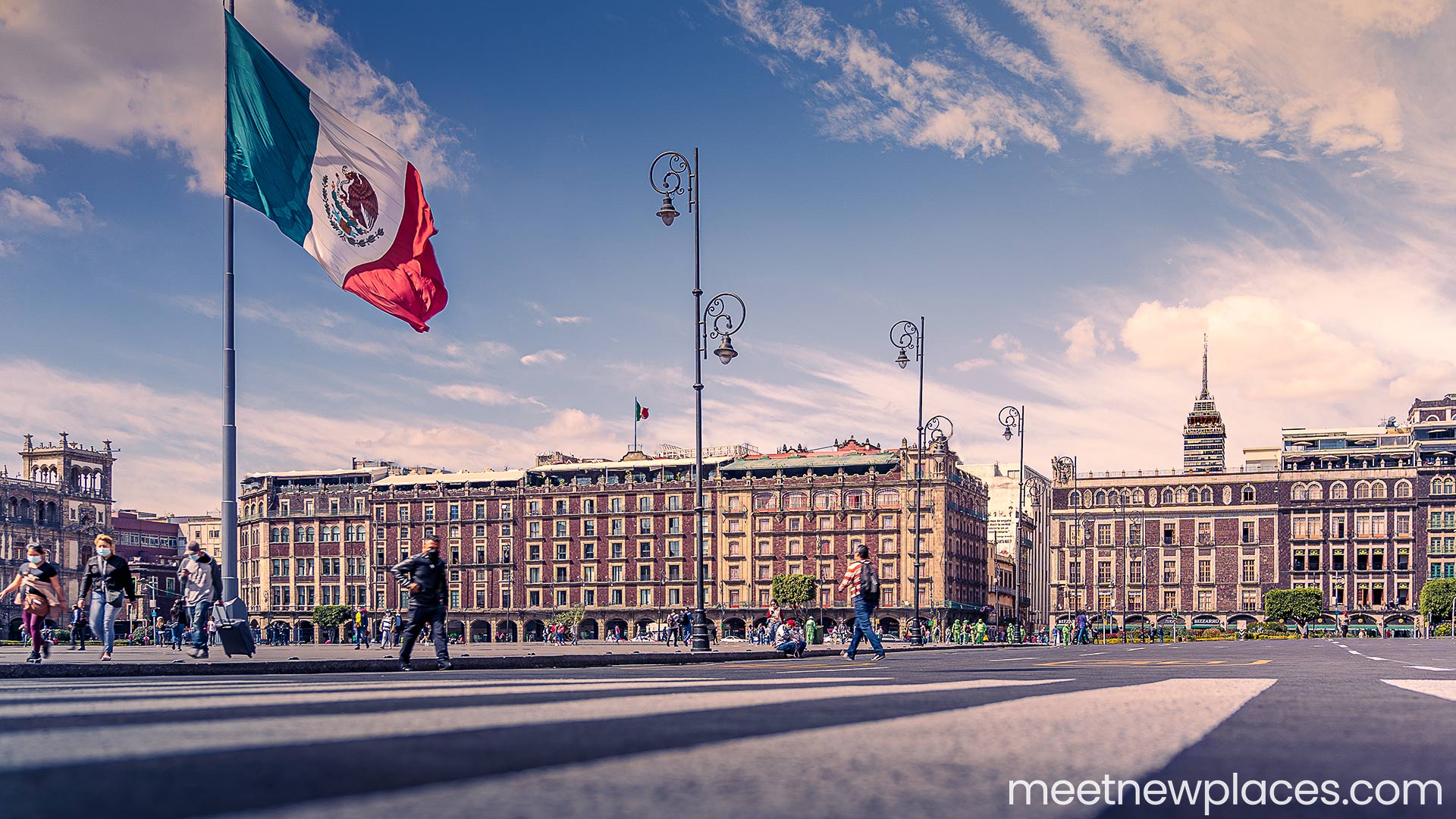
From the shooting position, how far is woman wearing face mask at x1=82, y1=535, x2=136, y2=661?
1418 cm

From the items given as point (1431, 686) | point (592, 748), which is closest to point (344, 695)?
point (592, 748)

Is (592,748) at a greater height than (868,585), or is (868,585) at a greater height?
(592,748)

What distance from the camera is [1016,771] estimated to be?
2.87 metres

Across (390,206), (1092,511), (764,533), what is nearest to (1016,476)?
(1092,511)

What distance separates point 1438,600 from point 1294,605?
403 inches

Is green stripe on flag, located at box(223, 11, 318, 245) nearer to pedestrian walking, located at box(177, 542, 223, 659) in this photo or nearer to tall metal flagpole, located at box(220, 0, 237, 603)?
tall metal flagpole, located at box(220, 0, 237, 603)

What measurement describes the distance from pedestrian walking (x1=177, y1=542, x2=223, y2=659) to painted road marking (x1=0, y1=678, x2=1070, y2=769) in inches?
450

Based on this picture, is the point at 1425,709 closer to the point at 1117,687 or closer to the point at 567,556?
the point at 1117,687

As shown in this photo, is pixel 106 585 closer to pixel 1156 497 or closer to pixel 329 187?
pixel 329 187

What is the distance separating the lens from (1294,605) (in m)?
100

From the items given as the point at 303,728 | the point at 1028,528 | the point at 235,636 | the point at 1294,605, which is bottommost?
the point at 1294,605

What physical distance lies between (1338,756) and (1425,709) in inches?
92.2

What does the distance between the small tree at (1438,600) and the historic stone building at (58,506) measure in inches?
4556

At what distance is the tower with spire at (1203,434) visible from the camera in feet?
478
